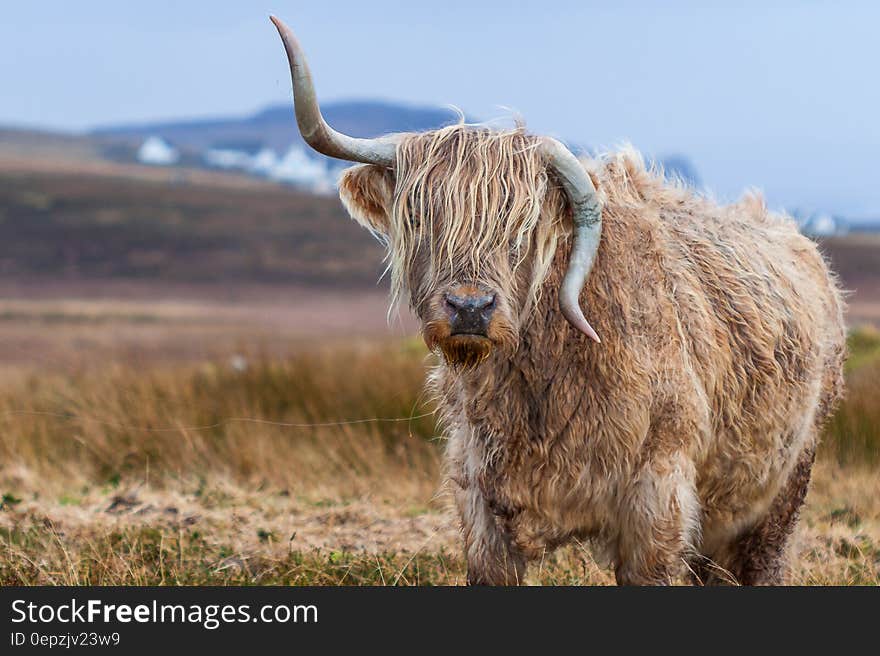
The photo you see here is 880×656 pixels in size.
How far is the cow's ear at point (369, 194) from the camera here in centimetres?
405

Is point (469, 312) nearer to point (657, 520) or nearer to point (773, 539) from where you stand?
point (657, 520)

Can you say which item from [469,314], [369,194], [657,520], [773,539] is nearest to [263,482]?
[773,539]

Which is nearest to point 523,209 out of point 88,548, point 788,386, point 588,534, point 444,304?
point 444,304

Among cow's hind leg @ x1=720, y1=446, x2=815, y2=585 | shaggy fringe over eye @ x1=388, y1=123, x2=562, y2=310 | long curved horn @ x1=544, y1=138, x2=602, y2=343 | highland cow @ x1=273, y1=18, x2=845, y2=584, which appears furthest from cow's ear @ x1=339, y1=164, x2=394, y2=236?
cow's hind leg @ x1=720, y1=446, x2=815, y2=585

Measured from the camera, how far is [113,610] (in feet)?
12.9

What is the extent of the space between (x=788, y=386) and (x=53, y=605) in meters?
2.91

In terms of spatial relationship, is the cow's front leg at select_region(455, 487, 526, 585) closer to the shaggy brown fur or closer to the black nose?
the shaggy brown fur

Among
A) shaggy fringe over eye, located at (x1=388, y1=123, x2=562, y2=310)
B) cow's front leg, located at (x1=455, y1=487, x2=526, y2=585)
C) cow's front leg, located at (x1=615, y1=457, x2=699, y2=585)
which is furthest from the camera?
cow's front leg, located at (x1=455, y1=487, x2=526, y2=585)

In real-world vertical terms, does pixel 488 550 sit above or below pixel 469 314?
below

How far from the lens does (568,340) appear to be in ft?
13.1

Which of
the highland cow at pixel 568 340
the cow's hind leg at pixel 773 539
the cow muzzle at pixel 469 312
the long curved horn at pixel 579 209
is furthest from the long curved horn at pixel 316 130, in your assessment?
the cow's hind leg at pixel 773 539

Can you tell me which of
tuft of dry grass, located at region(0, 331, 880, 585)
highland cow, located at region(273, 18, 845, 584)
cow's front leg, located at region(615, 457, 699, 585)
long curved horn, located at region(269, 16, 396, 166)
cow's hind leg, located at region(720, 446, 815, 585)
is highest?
long curved horn, located at region(269, 16, 396, 166)

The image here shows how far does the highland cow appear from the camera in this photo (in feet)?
12.2

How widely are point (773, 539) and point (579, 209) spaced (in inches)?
93.2
